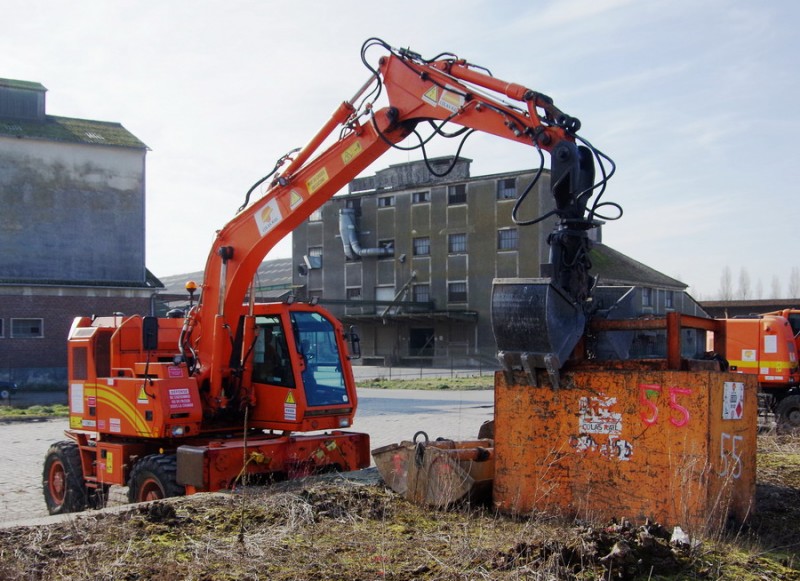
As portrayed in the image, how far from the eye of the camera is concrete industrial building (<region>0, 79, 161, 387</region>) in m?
34.5

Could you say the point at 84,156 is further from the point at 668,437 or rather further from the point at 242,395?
the point at 668,437

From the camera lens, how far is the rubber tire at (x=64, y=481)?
10.9m

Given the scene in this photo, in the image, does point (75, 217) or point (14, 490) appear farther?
point (75, 217)

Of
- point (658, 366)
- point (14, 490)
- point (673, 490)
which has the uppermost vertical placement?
point (658, 366)

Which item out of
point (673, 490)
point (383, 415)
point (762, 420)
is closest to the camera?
point (673, 490)

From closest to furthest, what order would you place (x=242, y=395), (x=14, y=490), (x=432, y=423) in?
(x=242, y=395), (x=14, y=490), (x=432, y=423)

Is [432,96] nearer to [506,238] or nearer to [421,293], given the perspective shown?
[506,238]

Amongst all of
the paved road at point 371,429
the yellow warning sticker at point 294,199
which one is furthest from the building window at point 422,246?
the yellow warning sticker at point 294,199

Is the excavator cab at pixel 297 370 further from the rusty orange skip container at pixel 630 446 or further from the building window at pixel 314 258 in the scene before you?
the building window at pixel 314 258

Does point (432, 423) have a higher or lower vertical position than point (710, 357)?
lower

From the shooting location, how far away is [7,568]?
5.63 m

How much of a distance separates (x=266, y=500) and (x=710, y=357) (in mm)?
4107

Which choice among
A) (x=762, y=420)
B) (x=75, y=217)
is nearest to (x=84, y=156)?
(x=75, y=217)

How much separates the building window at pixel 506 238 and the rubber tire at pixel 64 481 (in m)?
41.4
